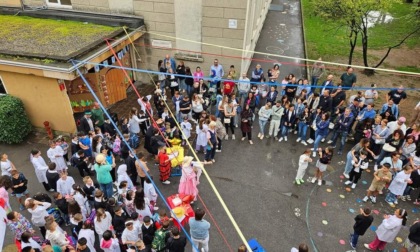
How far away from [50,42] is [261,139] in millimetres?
8581

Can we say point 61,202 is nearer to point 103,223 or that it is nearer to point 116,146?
point 103,223

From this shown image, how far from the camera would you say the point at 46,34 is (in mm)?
12164

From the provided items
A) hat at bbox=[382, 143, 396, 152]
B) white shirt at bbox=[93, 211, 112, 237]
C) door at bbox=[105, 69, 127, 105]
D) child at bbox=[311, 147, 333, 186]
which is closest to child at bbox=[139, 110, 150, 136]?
door at bbox=[105, 69, 127, 105]

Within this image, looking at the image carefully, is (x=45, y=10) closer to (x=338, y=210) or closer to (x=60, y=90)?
(x=60, y=90)

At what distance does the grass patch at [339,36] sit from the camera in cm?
1805

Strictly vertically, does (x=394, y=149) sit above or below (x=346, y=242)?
above

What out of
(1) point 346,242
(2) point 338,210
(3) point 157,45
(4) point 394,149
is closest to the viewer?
(1) point 346,242

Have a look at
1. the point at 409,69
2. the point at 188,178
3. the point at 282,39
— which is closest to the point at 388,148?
the point at 188,178

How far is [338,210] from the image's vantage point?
8844mm

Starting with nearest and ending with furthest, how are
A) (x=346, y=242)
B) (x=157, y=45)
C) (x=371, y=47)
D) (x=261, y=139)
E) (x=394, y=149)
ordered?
(x=346, y=242) < (x=394, y=149) < (x=261, y=139) < (x=157, y=45) < (x=371, y=47)

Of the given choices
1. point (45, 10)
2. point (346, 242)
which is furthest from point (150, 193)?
point (45, 10)

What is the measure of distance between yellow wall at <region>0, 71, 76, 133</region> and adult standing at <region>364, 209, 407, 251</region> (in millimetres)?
10196

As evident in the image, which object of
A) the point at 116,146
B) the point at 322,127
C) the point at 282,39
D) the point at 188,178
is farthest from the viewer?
the point at 282,39

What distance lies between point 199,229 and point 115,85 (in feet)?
28.7
